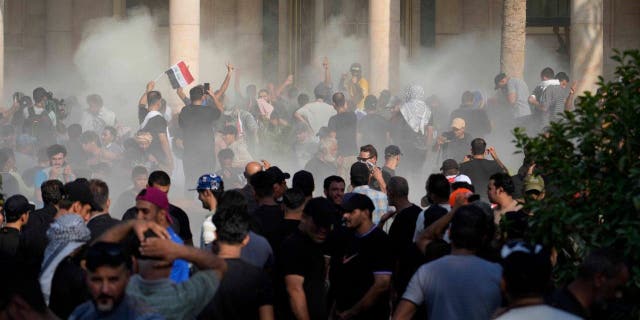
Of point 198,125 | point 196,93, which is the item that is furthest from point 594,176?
point 198,125

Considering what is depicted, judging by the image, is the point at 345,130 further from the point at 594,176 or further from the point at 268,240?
the point at 594,176

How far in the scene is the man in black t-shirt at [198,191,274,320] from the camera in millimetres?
6527

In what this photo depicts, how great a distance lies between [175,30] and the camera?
853 inches

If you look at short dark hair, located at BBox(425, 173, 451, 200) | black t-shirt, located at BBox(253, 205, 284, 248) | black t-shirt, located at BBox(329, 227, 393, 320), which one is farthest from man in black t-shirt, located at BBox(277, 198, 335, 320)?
short dark hair, located at BBox(425, 173, 451, 200)

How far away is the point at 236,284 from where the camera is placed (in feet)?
21.5

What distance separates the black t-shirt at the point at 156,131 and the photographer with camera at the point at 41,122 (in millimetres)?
2030

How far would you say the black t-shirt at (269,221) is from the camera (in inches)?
360

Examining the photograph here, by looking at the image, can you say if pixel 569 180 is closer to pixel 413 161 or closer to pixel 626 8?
pixel 413 161

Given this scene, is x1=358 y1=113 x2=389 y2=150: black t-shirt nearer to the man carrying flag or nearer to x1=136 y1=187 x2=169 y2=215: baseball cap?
the man carrying flag

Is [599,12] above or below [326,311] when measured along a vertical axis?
above

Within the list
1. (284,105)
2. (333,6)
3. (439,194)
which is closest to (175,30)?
(284,105)

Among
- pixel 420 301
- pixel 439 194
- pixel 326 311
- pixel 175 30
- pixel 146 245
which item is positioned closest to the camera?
pixel 146 245

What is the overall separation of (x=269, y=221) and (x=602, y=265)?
3913 millimetres

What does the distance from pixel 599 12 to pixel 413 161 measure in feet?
15.3
